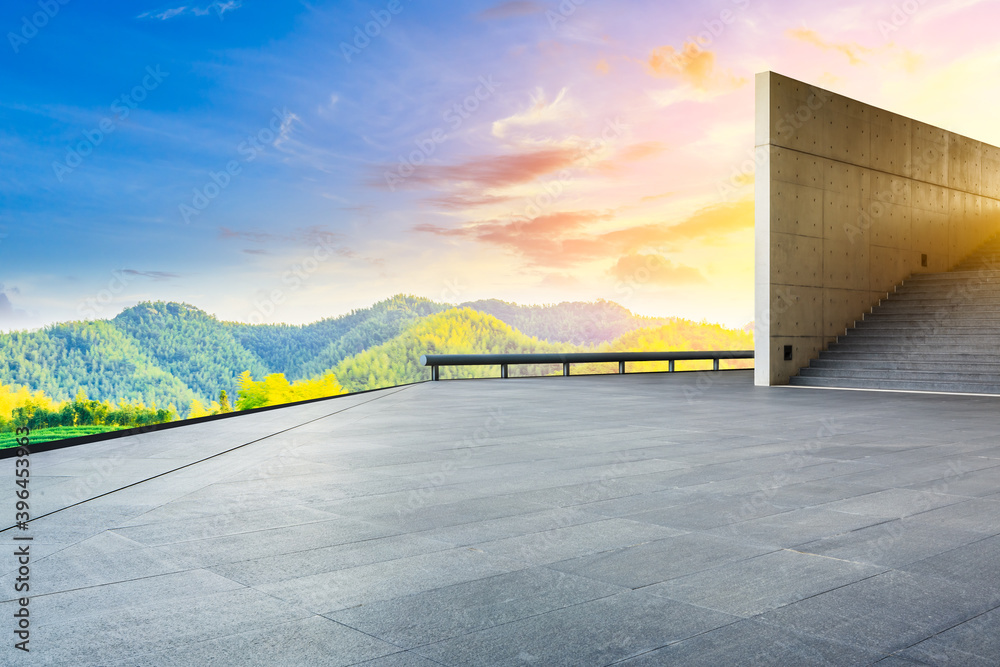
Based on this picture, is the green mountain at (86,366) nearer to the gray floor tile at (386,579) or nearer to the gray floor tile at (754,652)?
the gray floor tile at (386,579)

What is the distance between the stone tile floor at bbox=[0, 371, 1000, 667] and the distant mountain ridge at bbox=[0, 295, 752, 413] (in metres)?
70.5

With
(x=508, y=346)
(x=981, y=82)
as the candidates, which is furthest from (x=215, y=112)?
(x=981, y=82)

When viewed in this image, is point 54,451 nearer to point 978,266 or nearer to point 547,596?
point 547,596

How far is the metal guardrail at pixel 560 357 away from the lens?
69.6 feet

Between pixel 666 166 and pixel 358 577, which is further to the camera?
pixel 666 166

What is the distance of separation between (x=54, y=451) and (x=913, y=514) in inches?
318

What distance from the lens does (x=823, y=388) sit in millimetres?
17688

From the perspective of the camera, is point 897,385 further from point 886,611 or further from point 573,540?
point 886,611

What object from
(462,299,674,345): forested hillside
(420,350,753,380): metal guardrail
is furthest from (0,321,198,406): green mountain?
(420,350,753,380): metal guardrail

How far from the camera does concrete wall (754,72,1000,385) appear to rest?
1827cm

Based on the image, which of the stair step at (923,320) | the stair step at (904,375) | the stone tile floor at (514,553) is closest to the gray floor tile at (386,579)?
the stone tile floor at (514,553)

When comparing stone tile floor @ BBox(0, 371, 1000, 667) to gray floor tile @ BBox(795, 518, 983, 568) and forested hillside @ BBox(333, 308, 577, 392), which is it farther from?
forested hillside @ BBox(333, 308, 577, 392)
